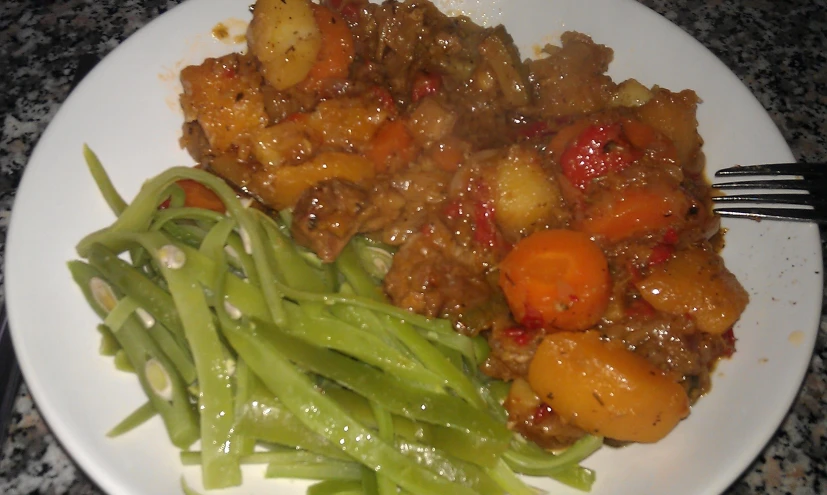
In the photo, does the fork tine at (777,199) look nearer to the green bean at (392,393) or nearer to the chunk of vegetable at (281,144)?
the green bean at (392,393)

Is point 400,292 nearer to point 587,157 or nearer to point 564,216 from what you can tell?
point 564,216

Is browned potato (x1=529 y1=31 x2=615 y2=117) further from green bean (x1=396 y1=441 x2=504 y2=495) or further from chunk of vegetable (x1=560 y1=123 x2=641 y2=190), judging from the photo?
green bean (x1=396 y1=441 x2=504 y2=495)

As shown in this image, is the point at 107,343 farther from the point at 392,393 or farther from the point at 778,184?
the point at 778,184

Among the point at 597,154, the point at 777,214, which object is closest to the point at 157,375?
the point at 597,154

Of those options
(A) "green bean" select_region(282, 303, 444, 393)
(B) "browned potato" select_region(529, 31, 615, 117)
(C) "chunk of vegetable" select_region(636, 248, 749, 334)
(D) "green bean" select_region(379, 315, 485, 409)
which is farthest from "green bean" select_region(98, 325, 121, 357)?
(B) "browned potato" select_region(529, 31, 615, 117)

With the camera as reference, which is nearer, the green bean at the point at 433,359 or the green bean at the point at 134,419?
the green bean at the point at 134,419

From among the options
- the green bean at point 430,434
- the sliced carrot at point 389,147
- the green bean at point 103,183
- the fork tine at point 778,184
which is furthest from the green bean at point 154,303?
the fork tine at point 778,184
